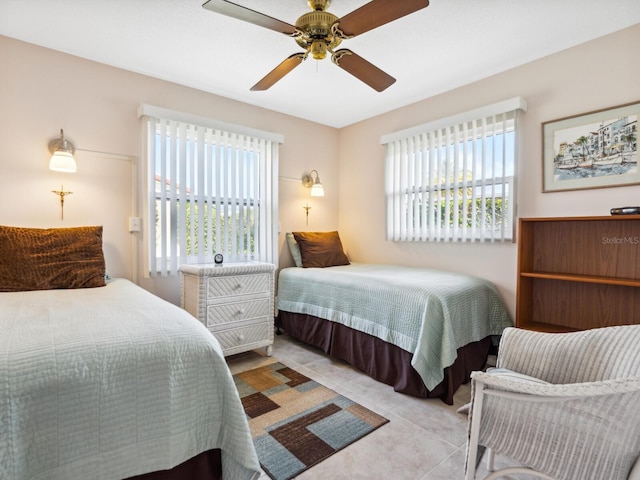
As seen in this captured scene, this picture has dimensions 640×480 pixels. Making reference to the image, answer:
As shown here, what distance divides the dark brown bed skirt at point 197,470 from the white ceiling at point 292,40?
88.8 inches

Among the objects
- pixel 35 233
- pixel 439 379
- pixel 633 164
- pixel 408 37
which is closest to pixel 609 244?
pixel 633 164

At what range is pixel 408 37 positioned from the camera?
2236 millimetres

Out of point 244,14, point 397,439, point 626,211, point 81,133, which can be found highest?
point 244,14

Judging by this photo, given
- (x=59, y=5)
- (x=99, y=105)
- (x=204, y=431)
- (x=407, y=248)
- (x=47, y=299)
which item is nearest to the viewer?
(x=204, y=431)

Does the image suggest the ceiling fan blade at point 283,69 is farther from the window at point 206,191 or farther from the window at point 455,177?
the window at point 455,177

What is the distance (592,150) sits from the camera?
227cm

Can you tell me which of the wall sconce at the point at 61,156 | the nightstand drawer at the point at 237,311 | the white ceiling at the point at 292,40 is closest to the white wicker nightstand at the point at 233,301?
the nightstand drawer at the point at 237,311

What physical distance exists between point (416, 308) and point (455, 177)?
146 cm

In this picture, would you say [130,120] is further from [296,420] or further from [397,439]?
[397,439]

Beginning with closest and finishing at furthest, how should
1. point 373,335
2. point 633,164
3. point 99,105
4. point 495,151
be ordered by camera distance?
point 633,164
point 373,335
point 99,105
point 495,151

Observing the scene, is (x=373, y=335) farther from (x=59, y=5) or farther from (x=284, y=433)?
(x=59, y=5)

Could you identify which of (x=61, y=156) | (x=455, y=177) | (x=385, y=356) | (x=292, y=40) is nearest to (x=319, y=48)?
(x=292, y=40)

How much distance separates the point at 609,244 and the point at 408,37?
1.95 metres

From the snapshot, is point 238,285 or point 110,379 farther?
point 238,285
